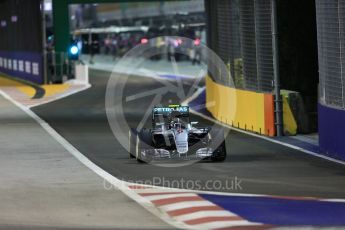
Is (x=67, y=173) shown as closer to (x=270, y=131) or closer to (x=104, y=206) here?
(x=104, y=206)

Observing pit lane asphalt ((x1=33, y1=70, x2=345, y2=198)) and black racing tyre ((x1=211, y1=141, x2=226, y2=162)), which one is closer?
pit lane asphalt ((x1=33, y1=70, x2=345, y2=198))

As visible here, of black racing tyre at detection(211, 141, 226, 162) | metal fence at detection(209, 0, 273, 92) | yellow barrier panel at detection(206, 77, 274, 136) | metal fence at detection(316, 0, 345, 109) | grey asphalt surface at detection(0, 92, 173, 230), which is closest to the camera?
grey asphalt surface at detection(0, 92, 173, 230)

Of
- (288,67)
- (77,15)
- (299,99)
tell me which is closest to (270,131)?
(299,99)

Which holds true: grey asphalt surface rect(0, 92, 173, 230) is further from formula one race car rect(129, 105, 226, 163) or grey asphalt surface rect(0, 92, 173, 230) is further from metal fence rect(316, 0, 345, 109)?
metal fence rect(316, 0, 345, 109)

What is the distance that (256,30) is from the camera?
22031mm

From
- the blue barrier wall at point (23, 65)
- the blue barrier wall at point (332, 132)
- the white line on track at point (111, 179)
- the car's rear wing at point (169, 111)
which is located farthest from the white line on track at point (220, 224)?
the blue barrier wall at point (23, 65)

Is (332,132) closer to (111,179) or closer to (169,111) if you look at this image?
(169,111)

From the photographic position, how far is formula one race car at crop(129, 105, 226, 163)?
1526 cm

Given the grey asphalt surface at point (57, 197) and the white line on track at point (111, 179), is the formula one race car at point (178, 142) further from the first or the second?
the grey asphalt surface at point (57, 197)

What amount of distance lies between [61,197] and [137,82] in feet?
102

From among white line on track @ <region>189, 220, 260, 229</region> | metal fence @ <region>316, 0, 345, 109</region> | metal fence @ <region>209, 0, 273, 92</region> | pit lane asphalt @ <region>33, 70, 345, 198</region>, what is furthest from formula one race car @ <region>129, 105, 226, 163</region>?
metal fence @ <region>209, 0, 273, 92</region>

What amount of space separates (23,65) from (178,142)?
3241cm

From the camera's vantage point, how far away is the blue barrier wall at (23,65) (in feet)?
139

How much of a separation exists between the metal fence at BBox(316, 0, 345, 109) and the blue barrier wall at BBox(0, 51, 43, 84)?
26.1m
